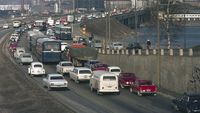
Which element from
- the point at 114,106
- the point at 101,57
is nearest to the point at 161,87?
the point at 114,106

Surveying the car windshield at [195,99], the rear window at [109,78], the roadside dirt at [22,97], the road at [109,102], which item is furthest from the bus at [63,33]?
the car windshield at [195,99]

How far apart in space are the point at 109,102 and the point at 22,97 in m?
9.41

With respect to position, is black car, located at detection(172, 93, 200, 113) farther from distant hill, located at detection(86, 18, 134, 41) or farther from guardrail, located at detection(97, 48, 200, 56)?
distant hill, located at detection(86, 18, 134, 41)

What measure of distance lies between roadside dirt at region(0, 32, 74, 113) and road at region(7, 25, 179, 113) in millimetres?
931

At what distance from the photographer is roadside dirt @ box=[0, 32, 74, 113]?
42156 millimetres

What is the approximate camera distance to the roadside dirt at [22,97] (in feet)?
138

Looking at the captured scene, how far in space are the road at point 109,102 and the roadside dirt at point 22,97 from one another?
931 millimetres

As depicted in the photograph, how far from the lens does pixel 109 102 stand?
44.7 meters

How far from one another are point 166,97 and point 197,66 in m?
3.57

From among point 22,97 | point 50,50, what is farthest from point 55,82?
point 50,50

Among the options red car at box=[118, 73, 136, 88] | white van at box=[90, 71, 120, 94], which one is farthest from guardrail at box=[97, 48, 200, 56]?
white van at box=[90, 71, 120, 94]

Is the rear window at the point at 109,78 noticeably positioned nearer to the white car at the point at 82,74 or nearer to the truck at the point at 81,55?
the white car at the point at 82,74

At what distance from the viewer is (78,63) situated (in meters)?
72.4

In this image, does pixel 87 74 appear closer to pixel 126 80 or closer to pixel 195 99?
pixel 126 80
